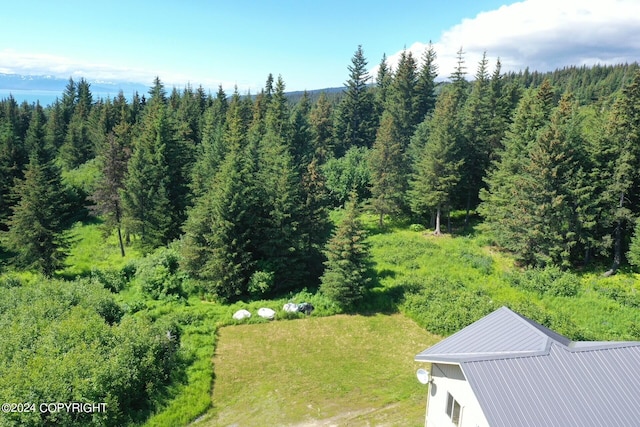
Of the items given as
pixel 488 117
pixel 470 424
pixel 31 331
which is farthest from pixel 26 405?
pixel 488 117

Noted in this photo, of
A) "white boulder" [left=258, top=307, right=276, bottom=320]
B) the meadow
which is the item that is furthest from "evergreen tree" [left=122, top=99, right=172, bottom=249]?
"white boulder" [left=258, top=307, right=276, bottom=320]

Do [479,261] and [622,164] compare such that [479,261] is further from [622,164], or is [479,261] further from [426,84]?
[426,84]

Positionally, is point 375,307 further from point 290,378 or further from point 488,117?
point 488,117

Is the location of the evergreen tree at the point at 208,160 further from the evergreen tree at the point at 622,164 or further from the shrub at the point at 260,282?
the evergreen tree at the point at 622,164

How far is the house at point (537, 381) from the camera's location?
384 inches

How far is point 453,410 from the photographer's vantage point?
12633mm

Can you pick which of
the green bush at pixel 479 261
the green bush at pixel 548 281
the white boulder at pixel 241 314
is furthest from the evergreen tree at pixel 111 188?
the green bush at pixel 548 281

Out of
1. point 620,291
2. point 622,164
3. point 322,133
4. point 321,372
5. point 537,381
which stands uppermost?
point 322,133

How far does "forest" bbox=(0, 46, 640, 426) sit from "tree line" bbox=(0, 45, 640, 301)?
153 mm

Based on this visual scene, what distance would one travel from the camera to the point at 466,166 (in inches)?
1671

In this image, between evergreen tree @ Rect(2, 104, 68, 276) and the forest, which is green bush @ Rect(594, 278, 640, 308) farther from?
evergreen tree @ Rect(2, 104, 68, 276)

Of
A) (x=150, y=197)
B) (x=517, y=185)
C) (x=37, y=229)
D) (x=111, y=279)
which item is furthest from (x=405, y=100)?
(x=37, y=229)

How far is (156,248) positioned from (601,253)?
1444 inches

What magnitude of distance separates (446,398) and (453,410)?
42cm
